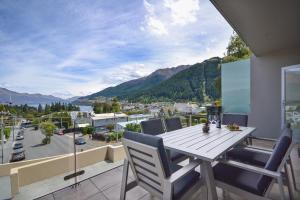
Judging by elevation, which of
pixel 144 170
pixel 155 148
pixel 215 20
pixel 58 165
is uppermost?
pixel 215 20

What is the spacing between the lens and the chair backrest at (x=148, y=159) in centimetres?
126

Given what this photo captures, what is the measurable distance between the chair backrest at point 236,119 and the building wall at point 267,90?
2.16 metres

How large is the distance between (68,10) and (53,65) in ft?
7.05

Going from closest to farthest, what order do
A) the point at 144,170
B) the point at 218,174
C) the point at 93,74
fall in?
the point at 144,170, the point at 218,174, the point at 93,74

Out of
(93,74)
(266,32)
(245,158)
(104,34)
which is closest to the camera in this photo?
(245,158)

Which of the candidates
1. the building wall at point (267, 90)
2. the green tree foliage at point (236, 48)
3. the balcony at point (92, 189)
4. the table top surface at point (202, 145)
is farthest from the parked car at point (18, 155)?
the green tree foliage at point (236, 48)

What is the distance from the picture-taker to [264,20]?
113 inches

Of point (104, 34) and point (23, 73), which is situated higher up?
point (104, 34)

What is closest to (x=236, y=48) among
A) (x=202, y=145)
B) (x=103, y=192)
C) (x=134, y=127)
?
(x=134, y=127)

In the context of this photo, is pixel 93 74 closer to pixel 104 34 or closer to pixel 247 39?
pixel 104 34

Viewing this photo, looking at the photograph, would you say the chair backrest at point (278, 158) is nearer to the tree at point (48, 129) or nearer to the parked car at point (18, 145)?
the tree at point (48, 129)

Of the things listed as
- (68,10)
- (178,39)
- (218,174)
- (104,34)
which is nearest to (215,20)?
(178,39)

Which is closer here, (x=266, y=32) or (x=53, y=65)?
(x=266, y=32)

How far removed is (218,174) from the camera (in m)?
1.66
